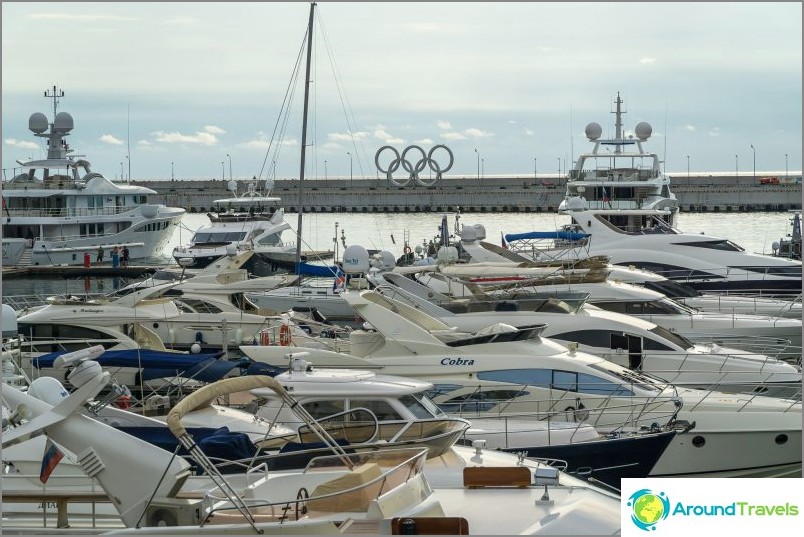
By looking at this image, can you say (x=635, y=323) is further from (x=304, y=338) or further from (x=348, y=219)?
(x=348, y=219)

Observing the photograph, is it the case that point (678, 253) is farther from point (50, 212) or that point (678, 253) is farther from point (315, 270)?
point (50, 212)

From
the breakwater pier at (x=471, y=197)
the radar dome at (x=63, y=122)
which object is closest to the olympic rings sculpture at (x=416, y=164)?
the breakwater pier at (x=471, y=197)

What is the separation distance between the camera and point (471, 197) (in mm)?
117812

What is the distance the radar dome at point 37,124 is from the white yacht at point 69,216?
0.17ft

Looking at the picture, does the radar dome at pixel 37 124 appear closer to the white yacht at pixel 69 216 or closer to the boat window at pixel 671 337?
the white yacht at pixel 69 216

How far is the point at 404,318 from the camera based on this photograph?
59.2 feet

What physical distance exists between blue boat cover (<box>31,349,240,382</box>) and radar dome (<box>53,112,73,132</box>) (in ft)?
157

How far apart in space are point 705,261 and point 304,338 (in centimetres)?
1772

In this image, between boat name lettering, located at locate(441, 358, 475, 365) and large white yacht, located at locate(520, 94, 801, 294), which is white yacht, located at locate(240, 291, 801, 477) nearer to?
boat name lettering, located at locate(441, 358, 475, 365)

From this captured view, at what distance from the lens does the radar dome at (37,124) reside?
63.6m

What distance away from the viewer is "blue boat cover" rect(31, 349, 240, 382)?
17328 mm

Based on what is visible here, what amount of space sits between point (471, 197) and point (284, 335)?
323 ft

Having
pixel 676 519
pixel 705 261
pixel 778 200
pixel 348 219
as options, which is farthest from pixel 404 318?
pixel 778 200

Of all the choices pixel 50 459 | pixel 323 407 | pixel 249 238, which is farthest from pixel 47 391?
pixel 249 238
